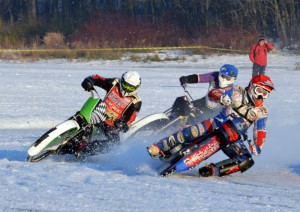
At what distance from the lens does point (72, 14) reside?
56125 millimetres

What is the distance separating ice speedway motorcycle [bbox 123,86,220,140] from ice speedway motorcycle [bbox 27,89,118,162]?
0.60 meters

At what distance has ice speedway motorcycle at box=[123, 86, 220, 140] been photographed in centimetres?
1075

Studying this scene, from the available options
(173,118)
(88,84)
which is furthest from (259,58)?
(88,84)

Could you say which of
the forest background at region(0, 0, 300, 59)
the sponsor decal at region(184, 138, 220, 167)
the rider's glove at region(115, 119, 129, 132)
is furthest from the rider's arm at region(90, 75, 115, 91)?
the forest background at region(0, 0, 300, 59)

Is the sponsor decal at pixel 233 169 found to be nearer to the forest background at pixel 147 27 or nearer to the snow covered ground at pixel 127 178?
the snow covered ground at pixel 127 178

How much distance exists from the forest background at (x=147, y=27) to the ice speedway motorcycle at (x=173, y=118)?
24533 millimetres

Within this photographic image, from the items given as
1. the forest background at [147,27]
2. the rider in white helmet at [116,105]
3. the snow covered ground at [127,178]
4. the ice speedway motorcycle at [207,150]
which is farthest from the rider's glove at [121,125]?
the forest background at [147,27]

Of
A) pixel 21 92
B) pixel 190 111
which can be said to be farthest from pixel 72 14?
pixel 190 111

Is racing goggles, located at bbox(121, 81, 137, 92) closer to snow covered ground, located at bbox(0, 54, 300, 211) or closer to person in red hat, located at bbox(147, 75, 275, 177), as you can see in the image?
snow covered ground, located at bbox(0, 54, 300, 211)

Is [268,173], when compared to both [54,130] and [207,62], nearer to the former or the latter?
[54,130]

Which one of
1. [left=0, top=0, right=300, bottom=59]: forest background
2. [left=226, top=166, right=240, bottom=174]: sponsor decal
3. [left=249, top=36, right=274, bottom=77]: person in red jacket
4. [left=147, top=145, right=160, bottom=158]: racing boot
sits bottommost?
[left=0, top=0, right=300, bottom=59]: forest background

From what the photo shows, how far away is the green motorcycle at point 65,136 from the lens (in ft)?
32.2

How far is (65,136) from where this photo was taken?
33.1 ft

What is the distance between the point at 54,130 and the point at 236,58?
2750 cm
